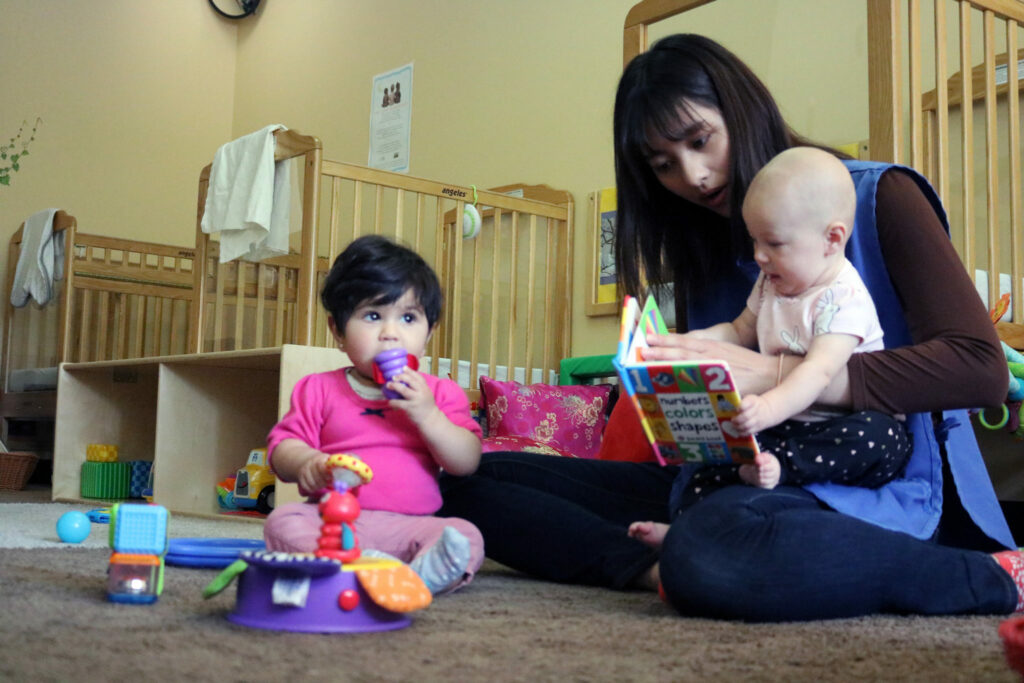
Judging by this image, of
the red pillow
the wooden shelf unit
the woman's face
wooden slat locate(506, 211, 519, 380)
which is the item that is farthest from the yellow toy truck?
the woman's face

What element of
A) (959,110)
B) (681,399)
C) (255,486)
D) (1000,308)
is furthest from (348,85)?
(681,399)

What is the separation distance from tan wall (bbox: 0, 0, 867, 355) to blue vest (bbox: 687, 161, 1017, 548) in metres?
1.53

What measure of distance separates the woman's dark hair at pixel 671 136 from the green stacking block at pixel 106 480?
202 cm

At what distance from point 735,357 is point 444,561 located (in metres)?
0.37

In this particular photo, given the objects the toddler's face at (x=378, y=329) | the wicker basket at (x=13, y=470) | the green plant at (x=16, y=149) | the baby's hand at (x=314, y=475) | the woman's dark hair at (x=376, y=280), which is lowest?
the wicker basket at (x=13, y=470)

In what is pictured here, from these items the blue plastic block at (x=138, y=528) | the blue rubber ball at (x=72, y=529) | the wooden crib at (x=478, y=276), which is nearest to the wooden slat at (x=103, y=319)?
the wooden crib at (x=478, y=276)

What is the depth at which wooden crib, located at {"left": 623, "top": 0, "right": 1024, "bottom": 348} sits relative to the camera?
182cm

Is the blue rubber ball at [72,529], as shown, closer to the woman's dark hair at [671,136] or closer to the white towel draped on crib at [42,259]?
the woman's dark hair at [671,136]

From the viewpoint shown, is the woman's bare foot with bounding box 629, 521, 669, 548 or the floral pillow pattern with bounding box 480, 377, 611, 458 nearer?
the woman's bare foot with bounding box 629, 521, 669, 548

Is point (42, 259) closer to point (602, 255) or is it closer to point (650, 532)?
point (602, 255)

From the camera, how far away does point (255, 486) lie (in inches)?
97.7

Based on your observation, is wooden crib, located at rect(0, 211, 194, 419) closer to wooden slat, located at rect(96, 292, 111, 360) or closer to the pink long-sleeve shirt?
wooden slat, located at rect(96, 292, 111, 360)

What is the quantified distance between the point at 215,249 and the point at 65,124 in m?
1.55

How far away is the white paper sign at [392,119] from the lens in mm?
4090
